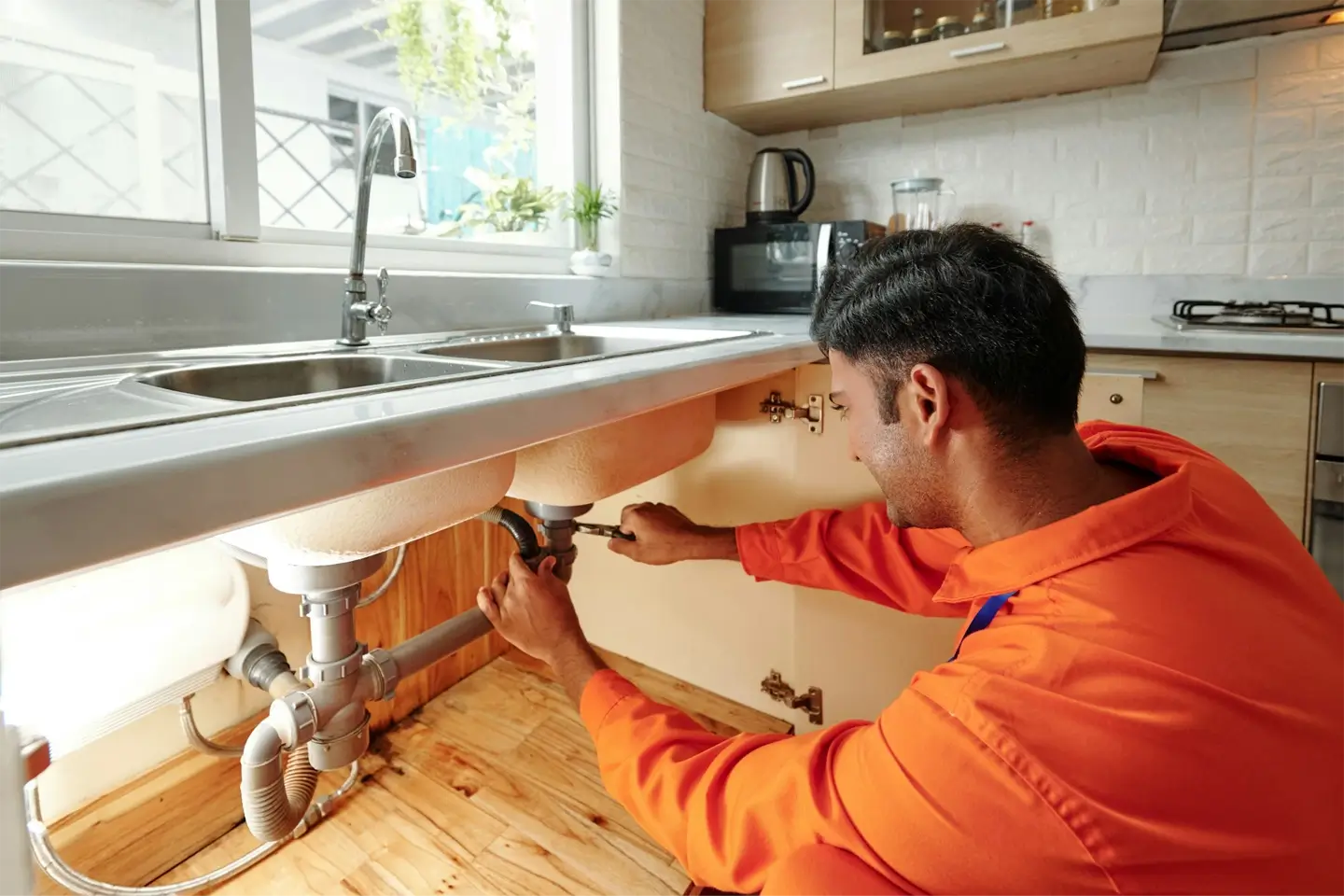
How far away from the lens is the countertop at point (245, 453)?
0.33m

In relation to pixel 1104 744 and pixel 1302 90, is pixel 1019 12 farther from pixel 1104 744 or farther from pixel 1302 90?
pixel 1104 744

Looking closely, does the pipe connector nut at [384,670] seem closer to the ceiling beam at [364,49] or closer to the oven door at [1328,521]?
the ceiling beam at [364,49]

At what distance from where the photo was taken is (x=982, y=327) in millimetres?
618

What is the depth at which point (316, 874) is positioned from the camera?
4.05 ft

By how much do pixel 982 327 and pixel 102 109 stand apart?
1.26m

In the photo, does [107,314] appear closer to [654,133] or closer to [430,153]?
[430,153]

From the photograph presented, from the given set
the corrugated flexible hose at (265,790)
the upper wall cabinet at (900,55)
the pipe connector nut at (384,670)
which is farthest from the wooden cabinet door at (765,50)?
the corrugated flexible hose at (265,790)

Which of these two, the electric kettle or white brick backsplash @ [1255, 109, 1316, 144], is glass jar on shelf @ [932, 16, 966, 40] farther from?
white brick backsplash @ [1255, 109, 1316, 144]

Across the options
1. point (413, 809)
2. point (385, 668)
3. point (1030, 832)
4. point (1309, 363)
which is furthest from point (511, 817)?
point (1309, 363)

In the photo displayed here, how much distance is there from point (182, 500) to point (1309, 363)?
161 centimetres

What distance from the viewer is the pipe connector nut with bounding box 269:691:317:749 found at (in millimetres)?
822

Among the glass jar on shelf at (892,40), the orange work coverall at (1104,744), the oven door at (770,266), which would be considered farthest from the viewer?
the oven door at (770,266)

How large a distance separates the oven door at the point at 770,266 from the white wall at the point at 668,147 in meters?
0.09

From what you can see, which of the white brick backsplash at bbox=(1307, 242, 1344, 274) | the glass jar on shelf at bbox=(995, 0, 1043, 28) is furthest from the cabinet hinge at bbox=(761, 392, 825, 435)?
the white brick backsplash at bbox=(1307, 242, 1344, 274)
